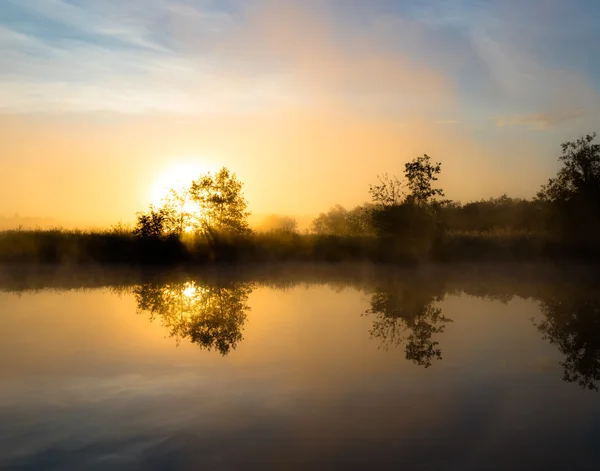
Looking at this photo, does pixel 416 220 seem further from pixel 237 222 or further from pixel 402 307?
pixel 402 307

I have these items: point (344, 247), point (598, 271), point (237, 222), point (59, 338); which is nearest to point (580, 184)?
point (598, 271)

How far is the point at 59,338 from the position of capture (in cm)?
1628

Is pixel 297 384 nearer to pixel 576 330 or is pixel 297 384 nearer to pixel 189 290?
pixel 576 330

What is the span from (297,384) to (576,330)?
11.1 metres

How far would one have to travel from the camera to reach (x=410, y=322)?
19.6m

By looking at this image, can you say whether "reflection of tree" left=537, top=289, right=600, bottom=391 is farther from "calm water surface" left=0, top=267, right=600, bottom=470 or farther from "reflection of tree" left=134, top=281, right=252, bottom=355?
"reflection of tree" left=134, top=281, right=252, bottom=355

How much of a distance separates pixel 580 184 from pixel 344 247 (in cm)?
2264

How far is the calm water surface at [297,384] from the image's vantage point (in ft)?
25.9

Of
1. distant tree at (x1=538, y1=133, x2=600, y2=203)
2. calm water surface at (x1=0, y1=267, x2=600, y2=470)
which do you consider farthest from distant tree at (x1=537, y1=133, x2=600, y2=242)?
calm water surface at (x1=0, y1=267, x2=600, y2=470)

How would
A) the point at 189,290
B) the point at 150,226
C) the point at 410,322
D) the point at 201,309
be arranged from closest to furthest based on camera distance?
the point at 410,322 → the point at 201,309 → the point at 189,290 → the point at 150,226

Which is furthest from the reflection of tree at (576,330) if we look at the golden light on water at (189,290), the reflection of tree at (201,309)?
the golden light on water at (189,290)

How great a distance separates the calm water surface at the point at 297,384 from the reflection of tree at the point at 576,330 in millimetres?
79

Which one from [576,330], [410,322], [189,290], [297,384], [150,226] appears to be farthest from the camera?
[150,226]

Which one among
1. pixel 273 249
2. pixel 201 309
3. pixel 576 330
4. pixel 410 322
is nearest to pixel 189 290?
pixel 201 309
